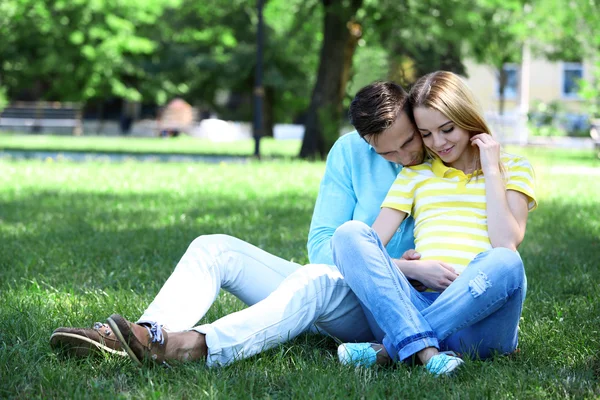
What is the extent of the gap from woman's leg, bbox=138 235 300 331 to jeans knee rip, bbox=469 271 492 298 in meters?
0.86

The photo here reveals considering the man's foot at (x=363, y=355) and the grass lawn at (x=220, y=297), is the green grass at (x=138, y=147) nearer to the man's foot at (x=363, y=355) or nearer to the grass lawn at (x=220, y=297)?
the grass lawn at (x=220, y=297)

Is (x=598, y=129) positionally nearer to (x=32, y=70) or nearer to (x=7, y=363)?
(x=7, y=363)

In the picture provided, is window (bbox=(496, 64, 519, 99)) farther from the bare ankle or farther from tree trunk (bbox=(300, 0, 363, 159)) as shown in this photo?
the bare ankle

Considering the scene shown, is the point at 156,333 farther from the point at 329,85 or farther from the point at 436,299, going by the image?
the point at 329,85

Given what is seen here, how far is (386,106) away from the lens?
10.9 ft

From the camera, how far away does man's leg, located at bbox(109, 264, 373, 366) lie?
9.84 feet

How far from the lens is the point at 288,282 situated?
3211 mm

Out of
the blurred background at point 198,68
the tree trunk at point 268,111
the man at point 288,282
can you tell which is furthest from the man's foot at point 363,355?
the tree trunk at point 268,111

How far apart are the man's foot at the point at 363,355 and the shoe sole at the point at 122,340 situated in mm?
718

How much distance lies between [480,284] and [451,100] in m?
0.74

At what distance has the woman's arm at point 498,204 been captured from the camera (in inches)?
128

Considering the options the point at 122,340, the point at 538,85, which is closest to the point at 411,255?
the point at 122,340

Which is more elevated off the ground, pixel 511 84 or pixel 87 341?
pixel 511 84

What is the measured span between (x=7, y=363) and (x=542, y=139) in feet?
66.2
